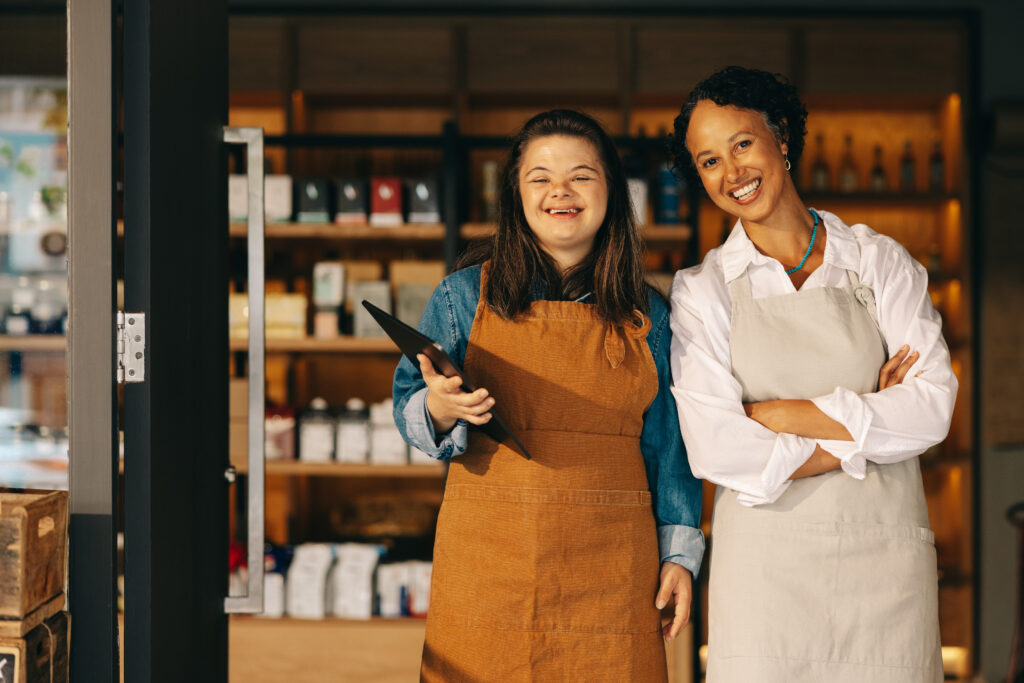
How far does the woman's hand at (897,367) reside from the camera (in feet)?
5.08

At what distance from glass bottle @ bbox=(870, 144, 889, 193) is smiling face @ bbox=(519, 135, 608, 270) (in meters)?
2.99

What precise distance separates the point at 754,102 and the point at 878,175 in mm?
2856

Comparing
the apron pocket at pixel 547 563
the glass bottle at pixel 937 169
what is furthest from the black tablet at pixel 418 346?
the glass bottle at pixel 937 169

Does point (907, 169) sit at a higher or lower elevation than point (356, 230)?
higher

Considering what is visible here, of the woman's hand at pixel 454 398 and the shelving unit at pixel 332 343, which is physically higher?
the shelving unit at pixel 332 343

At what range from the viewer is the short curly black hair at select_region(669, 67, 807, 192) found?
164 cm

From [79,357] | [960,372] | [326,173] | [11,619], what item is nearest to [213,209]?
[79,357]

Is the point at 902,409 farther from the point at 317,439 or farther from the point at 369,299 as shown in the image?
the point at 317,439

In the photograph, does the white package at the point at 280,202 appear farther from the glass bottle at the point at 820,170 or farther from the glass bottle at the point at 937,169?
the glass bottle at the point at 937,169

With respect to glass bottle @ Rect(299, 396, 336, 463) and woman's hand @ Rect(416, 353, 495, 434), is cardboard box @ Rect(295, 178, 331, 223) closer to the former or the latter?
glass bottle @ Rect(299, 396, 336, 463)

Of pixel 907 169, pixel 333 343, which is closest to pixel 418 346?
pixel 333 343

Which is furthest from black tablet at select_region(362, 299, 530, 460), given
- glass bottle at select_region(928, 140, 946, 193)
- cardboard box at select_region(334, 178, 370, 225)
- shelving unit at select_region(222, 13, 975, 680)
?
glass bottle at select_region(928, 140, 946, 193)

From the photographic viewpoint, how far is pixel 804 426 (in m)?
1.51

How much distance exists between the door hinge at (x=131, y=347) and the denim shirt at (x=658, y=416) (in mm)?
438
